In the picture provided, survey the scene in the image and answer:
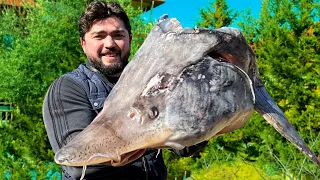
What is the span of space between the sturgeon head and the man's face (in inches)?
23.3

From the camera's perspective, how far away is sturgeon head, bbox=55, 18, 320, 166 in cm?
87

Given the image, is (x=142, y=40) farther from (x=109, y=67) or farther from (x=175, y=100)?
(x=175, y=100)

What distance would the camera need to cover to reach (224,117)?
0.94 metres

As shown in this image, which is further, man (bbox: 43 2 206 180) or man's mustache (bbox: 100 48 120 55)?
man's mustache (bbox: 100 48 120 55)

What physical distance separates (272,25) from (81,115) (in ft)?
29.5

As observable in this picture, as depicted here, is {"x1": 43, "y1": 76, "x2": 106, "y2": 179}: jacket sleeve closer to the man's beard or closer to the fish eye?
the man's beard

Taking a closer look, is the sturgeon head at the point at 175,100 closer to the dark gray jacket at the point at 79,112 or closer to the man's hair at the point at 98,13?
the dark gray jacket at the point at 79,112

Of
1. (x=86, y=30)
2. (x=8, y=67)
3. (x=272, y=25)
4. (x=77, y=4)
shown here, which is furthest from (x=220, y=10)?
(x=86, y=30)

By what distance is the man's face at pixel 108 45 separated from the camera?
1632 millimetres

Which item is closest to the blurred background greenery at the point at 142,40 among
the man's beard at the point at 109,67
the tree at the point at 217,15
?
the tree at the point at 217,15

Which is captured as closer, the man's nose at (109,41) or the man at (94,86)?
the man at (94,86)

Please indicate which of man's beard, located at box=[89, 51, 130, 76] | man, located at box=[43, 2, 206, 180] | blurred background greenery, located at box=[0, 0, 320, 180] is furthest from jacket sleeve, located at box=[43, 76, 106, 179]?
blurred background greenery, located at box=[0, 0, 320, 180]

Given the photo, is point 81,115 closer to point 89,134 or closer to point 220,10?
point 89,134

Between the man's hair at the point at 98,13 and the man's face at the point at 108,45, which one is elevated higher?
the man's hair at the point at 98,13
